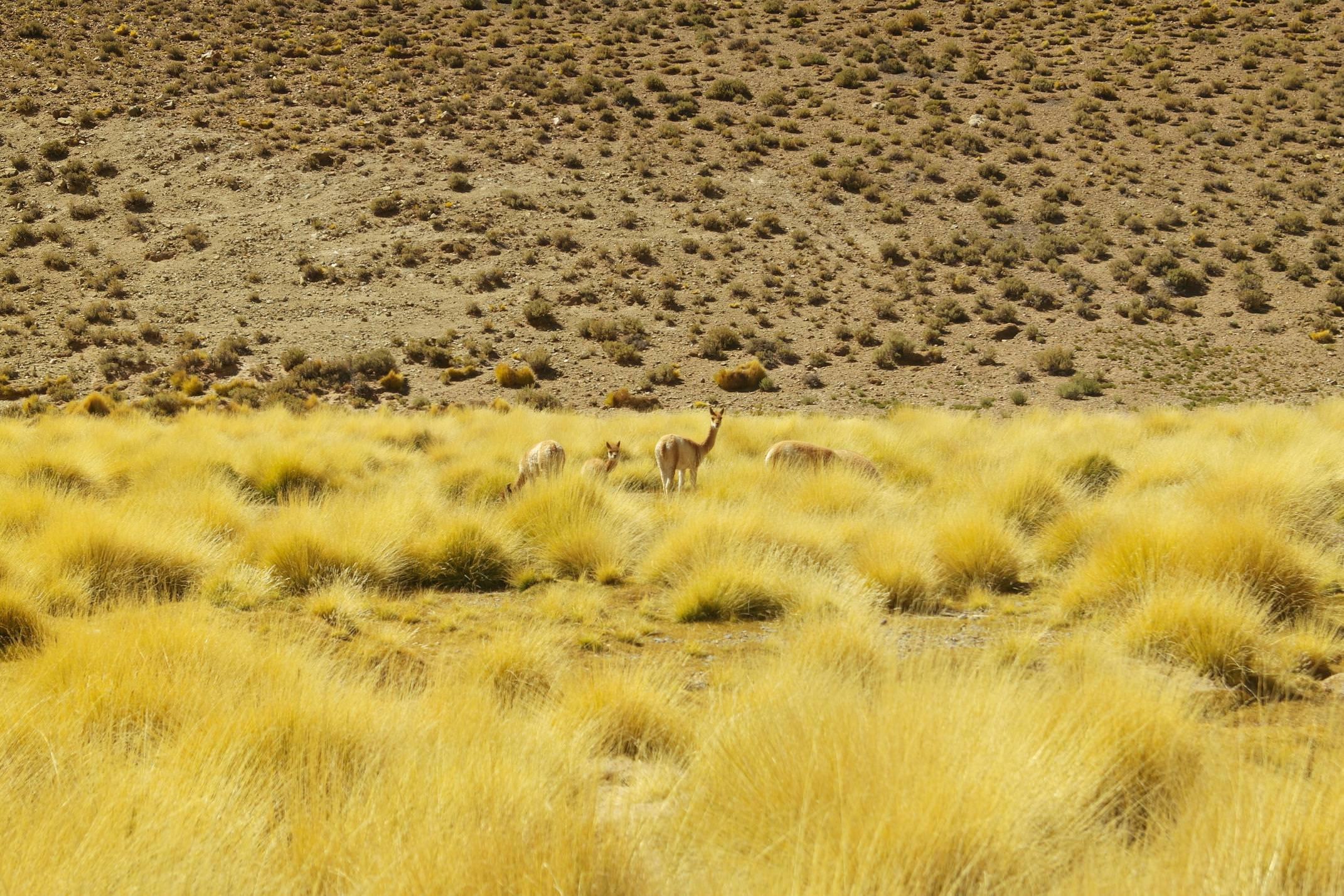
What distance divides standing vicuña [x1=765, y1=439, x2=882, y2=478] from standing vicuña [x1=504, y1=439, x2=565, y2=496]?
2.64m

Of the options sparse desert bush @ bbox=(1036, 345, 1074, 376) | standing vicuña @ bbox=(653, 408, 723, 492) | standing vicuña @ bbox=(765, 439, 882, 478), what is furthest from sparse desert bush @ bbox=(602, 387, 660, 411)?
standing vicuña @ bbox=(653, 408, 723, 492)

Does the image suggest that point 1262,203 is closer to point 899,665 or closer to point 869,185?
point 869,185

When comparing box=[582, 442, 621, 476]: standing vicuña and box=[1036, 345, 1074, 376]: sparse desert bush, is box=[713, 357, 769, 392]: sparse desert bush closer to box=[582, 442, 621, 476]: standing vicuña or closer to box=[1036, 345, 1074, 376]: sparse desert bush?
box=[1036, 345, 1074, 376]: sparse desert bush

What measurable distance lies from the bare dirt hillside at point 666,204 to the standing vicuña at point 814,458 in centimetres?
1371

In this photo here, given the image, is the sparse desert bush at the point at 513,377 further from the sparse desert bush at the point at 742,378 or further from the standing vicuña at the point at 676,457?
the standing vicuña at the point at 676,457

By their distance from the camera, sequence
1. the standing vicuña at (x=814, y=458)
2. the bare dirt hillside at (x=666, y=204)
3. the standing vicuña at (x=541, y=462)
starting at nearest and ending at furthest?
the standing vicuña at (x=541, y=462) → the standing vicuña at (x=814, y=458) → the bare dirt hillside at (x=666, y=204)

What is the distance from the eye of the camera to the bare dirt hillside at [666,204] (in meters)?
28.6

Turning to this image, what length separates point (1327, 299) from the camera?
106ft

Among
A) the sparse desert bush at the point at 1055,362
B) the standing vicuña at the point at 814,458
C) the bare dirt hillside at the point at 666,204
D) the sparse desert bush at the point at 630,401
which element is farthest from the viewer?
the sparse desert bush at the point at 1055,362

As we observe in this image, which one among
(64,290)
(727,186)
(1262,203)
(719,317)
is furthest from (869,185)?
(64,290)

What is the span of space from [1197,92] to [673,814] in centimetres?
4912

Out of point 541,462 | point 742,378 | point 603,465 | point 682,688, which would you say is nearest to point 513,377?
→ point 742,378

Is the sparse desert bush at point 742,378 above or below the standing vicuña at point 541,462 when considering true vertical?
below

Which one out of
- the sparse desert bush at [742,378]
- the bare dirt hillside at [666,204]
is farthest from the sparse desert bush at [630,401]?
the sparse desert bush at [742,378]
